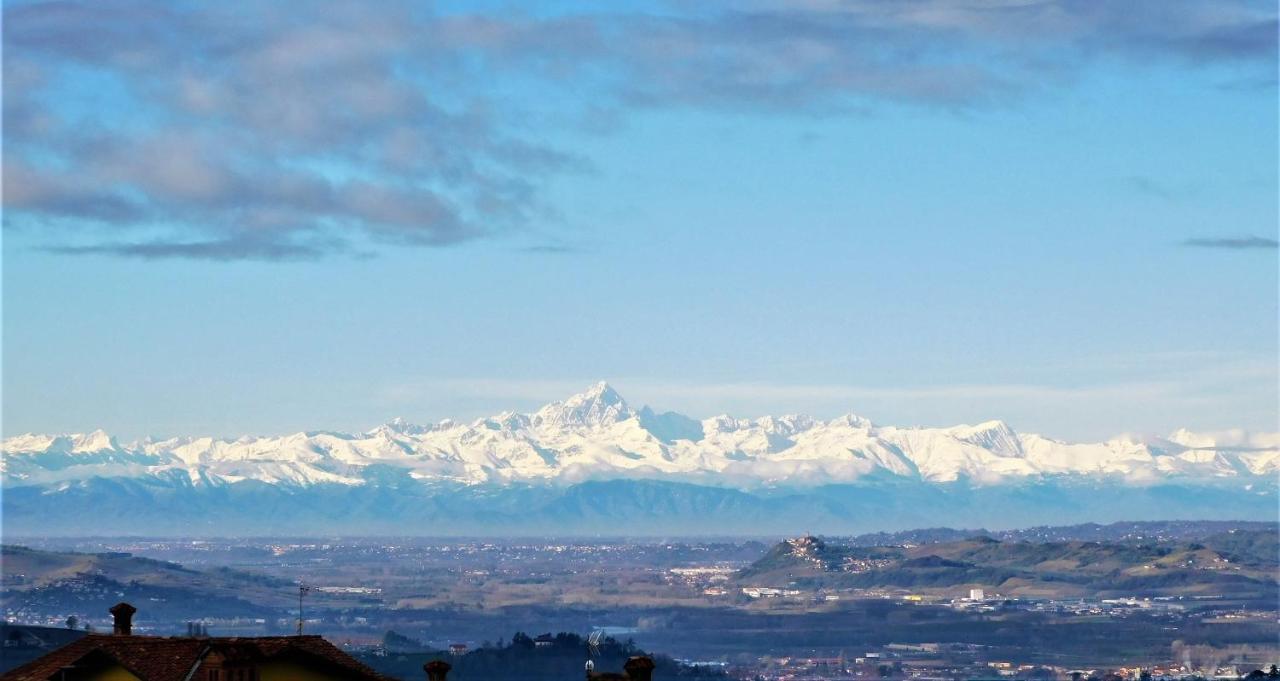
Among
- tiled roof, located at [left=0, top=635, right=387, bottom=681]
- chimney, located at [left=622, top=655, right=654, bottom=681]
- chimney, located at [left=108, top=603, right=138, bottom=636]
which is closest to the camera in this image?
tiled roof, located at [left=0, top=635, right=387, bottom=681]

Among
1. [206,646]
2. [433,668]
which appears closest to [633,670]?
[433,668]

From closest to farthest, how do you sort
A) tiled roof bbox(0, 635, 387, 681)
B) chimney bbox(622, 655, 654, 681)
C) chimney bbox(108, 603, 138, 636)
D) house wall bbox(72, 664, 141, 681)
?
tiled roof bbox(0, 635, 387, 681), house wall bbox(72, 664, 141, 681), chimney bbox(622, 655, 654, 681), chimney bbox(108, 603, 138, 636)

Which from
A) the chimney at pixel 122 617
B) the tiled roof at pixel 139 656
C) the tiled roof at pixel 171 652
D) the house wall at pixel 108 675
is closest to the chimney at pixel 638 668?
the tiled roof at pixel 171 652

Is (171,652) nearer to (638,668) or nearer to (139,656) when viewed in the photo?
(139,656)

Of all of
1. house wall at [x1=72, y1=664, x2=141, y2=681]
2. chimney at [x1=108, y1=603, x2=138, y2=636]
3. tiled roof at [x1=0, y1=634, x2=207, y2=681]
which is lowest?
Result: house wall at [x1=72, y1=664, x2=141, y2=681]

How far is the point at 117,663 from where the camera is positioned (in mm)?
69000

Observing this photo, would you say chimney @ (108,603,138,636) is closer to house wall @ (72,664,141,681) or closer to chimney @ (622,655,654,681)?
house wall @ (72,664,141,681)

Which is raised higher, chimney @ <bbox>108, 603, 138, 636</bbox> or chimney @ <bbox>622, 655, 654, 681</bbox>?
chimney @ <bbox>108, 603, 138, 636</bbox>

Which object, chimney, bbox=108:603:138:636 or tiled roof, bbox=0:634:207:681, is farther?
chimney, bbox=108:603:138:636

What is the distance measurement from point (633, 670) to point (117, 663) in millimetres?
14486

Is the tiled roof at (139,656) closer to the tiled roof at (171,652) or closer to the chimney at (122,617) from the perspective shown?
the tiled roof at (171,652)

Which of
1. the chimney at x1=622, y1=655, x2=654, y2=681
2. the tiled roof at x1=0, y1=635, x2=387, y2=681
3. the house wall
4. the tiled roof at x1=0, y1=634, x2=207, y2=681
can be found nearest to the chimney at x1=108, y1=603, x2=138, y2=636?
the tiled roof at x1=0, y1=635, x2=387, y2=681

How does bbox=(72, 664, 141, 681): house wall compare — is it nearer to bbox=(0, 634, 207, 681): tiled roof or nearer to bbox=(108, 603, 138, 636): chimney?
bbox=(0, 634, 207, 681): tiled roof

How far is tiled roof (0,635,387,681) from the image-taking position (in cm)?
6669
